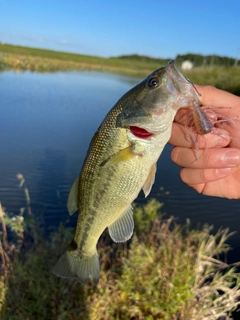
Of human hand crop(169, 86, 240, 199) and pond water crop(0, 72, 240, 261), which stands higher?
human hand crop(169, 86, 240, 199)

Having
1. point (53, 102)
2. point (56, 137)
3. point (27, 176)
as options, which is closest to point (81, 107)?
point (53, 102)

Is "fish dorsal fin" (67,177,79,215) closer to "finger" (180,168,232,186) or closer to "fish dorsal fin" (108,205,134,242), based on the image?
"fish dorsal fin" (108,205,134,242)

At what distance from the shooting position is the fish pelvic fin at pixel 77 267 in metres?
2.28

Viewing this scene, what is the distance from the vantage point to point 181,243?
150 inches

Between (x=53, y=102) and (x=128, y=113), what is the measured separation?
15.7 m

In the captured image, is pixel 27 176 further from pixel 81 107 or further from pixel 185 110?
pixel 81 107

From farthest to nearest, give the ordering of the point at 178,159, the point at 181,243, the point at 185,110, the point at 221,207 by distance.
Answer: the point at 221,207 → the point at 181,243 → the point at 178,159 → the point at 185,110

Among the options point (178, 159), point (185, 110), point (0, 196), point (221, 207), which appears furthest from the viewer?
point (221, 207)

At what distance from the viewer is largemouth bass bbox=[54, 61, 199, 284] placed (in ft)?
5.98

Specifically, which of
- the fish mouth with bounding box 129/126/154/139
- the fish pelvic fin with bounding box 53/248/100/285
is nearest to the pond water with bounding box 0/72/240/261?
the fish pelvic fin with bounding box 53/248/100/285

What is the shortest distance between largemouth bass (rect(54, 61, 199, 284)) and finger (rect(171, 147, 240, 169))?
1.36 ft

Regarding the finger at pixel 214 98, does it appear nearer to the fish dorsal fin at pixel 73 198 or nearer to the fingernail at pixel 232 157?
the fingernail at pixel 232 157

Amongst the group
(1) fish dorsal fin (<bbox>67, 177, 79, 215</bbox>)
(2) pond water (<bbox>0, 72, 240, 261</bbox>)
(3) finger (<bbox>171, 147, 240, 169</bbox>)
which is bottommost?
(2) pond water (<bbox>0, 72, 240, 261</bbox>)

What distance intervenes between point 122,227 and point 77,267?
0.45 meters
